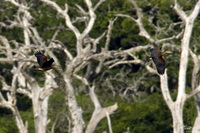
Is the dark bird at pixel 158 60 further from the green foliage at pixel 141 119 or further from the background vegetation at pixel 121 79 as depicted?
the green foliage at pixel 141 119

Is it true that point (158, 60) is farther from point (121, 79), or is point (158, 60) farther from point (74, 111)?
point (121, 79)

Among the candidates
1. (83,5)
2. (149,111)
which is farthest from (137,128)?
(83,5)

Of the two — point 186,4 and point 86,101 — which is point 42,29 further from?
point 186,4

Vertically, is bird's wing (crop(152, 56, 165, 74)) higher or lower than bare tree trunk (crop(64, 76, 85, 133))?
higher

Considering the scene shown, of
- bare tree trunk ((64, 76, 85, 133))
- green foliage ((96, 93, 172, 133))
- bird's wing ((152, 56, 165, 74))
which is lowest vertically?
green foliage ((96, 93, 172, 133))

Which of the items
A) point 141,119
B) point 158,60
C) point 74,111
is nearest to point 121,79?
point 141,119

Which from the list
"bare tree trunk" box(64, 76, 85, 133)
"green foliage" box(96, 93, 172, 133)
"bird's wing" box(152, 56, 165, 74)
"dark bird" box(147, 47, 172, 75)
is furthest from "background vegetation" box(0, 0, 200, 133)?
"bird's wing" box(152, 56, 165, 74)

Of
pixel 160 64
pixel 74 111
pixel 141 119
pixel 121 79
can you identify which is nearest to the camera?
pixel 160 64

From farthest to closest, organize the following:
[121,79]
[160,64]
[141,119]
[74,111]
A: 1. [121,79]
2. [141,119]
3. [74,111]
4. [160,64]

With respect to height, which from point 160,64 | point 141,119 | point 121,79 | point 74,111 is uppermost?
point 160,64

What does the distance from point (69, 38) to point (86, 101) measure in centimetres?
439

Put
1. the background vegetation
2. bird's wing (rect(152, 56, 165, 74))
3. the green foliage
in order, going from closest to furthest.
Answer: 1. bird's wing (rect(152, 56, 165, 74))
2. the green foliage
3. the background vegetation

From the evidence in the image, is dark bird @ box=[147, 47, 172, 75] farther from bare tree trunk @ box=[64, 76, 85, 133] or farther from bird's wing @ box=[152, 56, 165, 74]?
bare tree trunk @ box=[64, 76, 85, 133]

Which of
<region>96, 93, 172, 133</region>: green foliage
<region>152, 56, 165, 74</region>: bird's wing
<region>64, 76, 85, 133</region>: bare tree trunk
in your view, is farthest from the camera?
<region>96, 93, 172, 133</region>: green foliage
